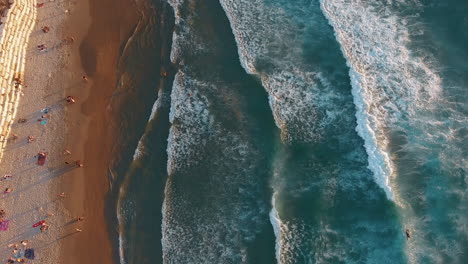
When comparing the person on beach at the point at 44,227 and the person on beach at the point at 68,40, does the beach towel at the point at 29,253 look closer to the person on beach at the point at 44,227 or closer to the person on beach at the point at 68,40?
the person on beach at the point at 44,227

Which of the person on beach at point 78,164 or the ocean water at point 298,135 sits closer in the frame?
the ocean water at point 298,135

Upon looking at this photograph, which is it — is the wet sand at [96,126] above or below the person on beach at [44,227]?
above

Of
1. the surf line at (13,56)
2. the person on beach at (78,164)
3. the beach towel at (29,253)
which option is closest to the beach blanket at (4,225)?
the beach towel at (29,253)

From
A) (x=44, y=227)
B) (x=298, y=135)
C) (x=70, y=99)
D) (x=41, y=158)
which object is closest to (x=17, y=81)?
(x=70, y=99)

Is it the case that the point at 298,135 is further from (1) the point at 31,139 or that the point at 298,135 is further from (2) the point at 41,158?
(1) the point at 31,139

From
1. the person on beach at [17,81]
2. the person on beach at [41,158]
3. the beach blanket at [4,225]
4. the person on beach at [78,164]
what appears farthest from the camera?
the person on beach at [17,81]

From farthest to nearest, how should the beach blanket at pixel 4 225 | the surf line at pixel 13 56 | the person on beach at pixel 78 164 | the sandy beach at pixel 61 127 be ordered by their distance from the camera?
the surf line at pixel 13 56, the person on beach at pixel 78 164, the beach blanket at pixel 4 225, the sandy beach at pixel 61 127
